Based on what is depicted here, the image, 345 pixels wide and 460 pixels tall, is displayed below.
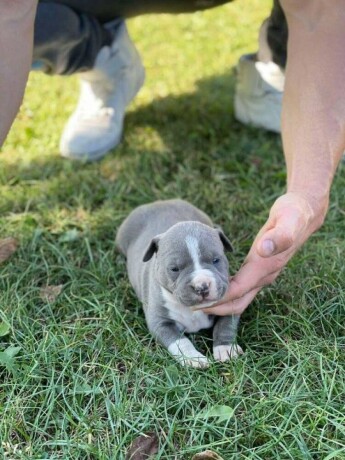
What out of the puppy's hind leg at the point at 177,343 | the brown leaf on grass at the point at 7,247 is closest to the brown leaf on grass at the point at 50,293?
the brown leaf on grass at the point at 7,247

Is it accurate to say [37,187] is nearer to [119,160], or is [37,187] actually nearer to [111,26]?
A: [119,160]

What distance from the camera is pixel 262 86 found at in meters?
4.97

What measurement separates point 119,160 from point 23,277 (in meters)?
1.41

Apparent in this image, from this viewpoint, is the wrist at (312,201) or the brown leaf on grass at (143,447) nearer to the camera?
the brown leaf on grass at (143,447)

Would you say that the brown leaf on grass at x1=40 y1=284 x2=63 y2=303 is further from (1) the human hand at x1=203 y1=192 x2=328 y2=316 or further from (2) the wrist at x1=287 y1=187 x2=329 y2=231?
(2) the wrist at x1=287 y1=187 x2=329 y2=231

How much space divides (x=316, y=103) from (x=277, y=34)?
4.97 ft

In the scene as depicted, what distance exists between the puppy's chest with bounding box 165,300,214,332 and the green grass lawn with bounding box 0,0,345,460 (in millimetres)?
81

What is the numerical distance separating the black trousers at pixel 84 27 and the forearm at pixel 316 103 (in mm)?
1188

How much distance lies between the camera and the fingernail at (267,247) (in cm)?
262

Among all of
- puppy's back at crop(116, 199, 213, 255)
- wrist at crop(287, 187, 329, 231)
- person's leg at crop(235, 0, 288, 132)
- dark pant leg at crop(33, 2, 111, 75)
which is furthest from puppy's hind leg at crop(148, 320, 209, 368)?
person's leg at crop(235, 0, 288, 132)

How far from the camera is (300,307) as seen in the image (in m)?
3.11

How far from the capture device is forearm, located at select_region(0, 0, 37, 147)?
2.98m

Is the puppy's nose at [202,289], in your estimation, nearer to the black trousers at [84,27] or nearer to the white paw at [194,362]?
the white paw at [194,362]

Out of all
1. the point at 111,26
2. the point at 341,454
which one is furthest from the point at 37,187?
the point at 341,454
